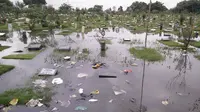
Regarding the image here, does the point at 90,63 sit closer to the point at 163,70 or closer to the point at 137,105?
the point at 163,70

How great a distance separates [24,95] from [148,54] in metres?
8.81

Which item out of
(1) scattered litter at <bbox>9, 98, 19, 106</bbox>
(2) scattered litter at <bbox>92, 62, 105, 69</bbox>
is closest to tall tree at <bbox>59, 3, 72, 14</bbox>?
(2) scattered litter at <bbox>92, 62, 105, 69</bbox>

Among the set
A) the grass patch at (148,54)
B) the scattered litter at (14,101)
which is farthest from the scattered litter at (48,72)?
the grass patch at (148,54)

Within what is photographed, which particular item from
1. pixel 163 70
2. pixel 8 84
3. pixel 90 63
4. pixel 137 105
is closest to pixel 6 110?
pixel 8 84

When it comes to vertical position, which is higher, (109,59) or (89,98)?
(109,59)

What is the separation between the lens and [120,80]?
9156mm

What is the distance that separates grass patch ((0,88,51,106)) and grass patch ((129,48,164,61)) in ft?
23.3

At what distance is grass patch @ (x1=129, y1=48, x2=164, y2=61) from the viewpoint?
40.8 ft

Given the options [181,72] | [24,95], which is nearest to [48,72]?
[24,95]

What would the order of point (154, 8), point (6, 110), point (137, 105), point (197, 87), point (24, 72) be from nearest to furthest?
point (6, 110) → point (137, 105) → point (197, 87) → point (24, 72) → point (154, 8)

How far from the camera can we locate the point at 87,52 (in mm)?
13852

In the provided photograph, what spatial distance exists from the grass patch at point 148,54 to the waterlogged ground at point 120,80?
18.9 inches

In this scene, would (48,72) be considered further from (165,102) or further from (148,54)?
(148,54)

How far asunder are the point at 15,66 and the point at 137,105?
24.5 feet
